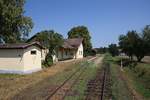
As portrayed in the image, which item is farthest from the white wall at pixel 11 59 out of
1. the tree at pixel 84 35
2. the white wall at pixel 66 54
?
the tree at pixel 84 35

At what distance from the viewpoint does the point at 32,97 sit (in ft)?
41.3

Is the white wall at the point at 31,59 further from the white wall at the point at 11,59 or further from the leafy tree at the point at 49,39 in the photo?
the leafy tree at the point at 49,39

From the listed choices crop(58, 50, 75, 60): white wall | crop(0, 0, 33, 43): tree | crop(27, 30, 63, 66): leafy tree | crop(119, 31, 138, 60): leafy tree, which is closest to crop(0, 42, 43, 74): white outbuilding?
crop(0, 0, 33, 43): tree

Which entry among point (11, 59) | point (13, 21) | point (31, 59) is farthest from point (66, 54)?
point (11, 59)

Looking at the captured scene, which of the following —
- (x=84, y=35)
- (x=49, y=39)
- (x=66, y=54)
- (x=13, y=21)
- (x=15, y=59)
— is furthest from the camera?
(x=84, y=35)

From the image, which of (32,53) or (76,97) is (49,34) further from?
(76,97)

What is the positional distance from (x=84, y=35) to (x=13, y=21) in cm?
5400

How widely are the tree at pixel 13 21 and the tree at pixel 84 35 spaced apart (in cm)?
4882

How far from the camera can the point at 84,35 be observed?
81312 mm

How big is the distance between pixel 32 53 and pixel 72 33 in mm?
60794

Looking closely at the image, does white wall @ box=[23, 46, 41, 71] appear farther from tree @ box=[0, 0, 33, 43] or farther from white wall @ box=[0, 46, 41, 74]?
tree @ box=[0, 0, 33, 43]

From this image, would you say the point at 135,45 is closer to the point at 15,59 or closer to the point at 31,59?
the point at 31,59

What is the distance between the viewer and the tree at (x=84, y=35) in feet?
262

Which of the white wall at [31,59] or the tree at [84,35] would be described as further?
the tree at [84,35]
